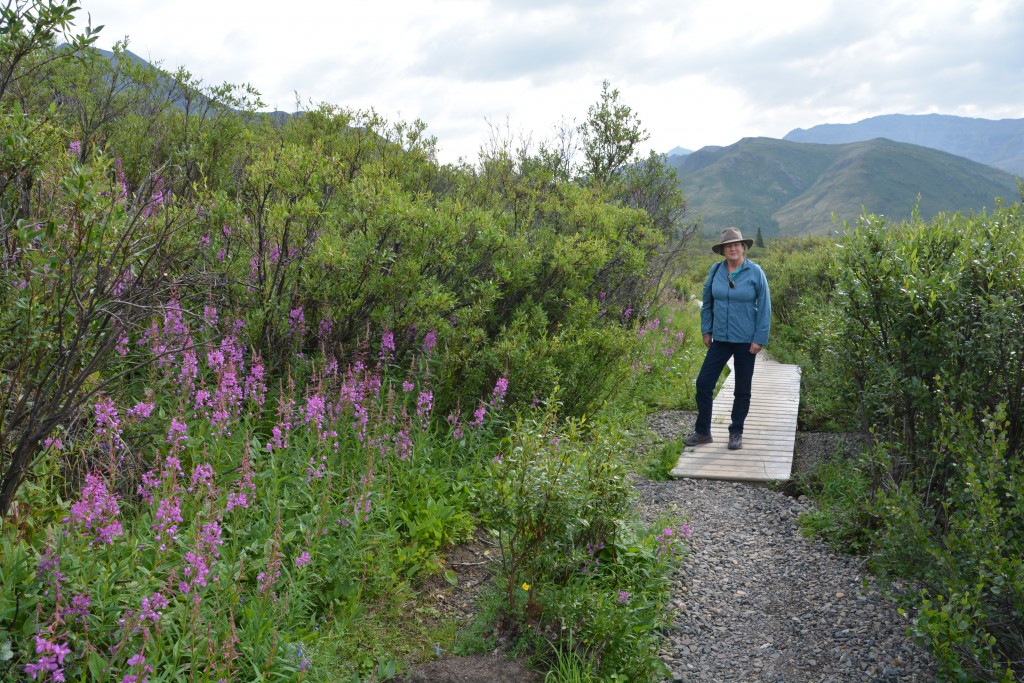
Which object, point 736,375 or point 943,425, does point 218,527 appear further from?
point 736,375

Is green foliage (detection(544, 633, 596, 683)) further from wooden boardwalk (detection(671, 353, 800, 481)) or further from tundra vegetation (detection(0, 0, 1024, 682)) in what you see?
wooden boardwalk (detection(671, 353, 800, 481))

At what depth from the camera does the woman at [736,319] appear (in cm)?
672

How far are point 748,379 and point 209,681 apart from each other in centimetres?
561

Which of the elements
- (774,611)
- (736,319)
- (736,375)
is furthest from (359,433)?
(736,375)

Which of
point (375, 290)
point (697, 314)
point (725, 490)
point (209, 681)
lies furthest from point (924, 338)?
point (697, 314)

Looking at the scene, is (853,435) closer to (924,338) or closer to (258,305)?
(924,338)

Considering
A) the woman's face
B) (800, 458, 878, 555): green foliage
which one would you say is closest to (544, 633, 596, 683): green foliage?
(800, 458, 878, 555): green foliage

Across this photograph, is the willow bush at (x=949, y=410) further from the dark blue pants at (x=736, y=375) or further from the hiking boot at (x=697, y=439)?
the hiking boot at (x=697, y=439)

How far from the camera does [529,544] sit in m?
3.69

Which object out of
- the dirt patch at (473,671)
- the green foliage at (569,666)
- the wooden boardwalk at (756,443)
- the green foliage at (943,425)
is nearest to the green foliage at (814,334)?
the wooden boardwalk at (756,443)

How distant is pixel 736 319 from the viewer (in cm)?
677

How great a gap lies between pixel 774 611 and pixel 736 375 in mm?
3190

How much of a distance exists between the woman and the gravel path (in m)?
1.51

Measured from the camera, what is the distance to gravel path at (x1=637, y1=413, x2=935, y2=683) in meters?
3.59
